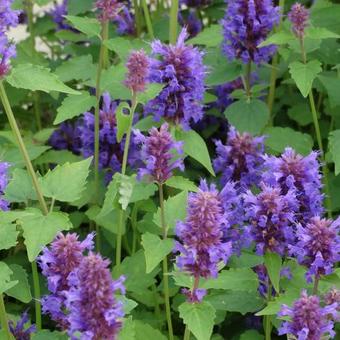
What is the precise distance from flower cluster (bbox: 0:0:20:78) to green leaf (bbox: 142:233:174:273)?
0.65 m

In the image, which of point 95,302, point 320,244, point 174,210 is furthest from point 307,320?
point 174,210

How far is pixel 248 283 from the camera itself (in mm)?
2604

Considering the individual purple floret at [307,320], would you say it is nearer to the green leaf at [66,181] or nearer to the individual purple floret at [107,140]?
the green leaf at [66,181]

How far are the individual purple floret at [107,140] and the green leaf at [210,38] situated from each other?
454mm

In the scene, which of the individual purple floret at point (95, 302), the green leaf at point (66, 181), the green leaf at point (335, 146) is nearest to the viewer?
the individual purple floret at point (95, 302)

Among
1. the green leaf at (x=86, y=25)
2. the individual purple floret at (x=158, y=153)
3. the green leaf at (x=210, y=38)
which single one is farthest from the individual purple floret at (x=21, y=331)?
the green leaf at (x=210, y=38)

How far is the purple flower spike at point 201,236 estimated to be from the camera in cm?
221

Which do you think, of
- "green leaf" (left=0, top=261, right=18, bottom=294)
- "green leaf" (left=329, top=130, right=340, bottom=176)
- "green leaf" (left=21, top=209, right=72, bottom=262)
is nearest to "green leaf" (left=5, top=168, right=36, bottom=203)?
"green leaf" (left=21, top=209, right=72, bottom=262)

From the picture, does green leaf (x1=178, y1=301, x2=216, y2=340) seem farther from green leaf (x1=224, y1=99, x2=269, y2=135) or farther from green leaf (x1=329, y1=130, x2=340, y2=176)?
green leaf (x1=224, y1=99, x2=269, y2=135)

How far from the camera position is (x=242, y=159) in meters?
3.28

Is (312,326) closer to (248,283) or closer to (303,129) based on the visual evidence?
(248,283)

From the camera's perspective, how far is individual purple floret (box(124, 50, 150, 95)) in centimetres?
262

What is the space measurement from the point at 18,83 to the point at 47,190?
37 cm

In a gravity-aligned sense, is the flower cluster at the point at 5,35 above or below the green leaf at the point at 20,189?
above
